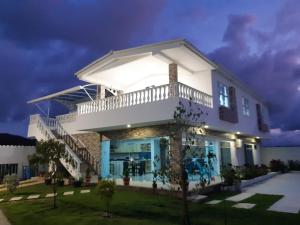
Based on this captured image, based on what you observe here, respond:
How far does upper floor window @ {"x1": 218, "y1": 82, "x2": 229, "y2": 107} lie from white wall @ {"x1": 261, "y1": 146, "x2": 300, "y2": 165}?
14828 mm

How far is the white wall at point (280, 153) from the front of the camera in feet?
96.2

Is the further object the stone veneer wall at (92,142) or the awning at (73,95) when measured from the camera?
the awning at (73,95)

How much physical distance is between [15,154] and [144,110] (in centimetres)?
1353

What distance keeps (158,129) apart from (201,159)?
310 inches

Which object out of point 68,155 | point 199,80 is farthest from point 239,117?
point 68,155

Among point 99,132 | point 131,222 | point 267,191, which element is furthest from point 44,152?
point 267,191

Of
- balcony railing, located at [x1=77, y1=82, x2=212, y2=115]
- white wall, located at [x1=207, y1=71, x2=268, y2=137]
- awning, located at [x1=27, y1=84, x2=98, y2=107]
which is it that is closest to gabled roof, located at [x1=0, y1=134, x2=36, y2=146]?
awning, located at [x1=27, y1=84, x2=98, y2=107]

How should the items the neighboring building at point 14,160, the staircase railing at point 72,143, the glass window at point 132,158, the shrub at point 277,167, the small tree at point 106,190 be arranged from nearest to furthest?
1. the small tree at point 106,190
2. the glass window at point 132,158
3. the staircase railing at point 72,143
4. the neighboring building at point 14,160
5. the shrub at point 277,167

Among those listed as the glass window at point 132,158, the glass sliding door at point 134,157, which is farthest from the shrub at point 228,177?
the glass sliding door at point 134,157

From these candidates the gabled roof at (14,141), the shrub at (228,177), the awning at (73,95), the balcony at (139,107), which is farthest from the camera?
the gabled roof at (14,141)

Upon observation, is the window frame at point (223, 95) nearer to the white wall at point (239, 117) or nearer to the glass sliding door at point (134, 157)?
the white wall at point (239, 117)

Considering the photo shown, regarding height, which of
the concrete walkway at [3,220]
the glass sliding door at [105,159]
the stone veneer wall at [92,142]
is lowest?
the concrete walkway at [3,220]

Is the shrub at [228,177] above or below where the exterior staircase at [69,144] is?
below

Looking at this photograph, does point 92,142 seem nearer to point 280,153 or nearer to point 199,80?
point 199,80
